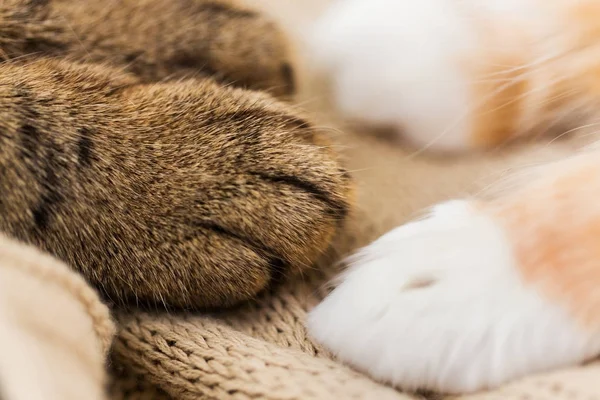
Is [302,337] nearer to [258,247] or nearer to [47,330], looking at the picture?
[258,247]

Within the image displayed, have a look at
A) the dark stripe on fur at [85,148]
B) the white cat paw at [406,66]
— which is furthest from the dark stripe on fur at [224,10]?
the dark stripe on fur at [85,148]

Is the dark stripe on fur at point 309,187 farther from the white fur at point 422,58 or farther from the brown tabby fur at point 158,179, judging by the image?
the white fur at point 422,58

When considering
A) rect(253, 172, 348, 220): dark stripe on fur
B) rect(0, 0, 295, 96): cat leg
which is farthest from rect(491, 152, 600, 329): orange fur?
rect(0, 0, 295, 96): cat leg

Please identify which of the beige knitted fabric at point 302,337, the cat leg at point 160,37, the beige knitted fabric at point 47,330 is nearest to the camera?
the beige knitted fabric at point 47,330

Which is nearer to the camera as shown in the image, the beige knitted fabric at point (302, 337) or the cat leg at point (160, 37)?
the beige knitted fabric at point (302, 337)

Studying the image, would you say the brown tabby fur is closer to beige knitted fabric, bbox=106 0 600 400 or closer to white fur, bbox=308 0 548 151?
beige knitted fabric, bbox=106 0 600 400

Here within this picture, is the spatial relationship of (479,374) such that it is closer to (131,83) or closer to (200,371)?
(200,371)
